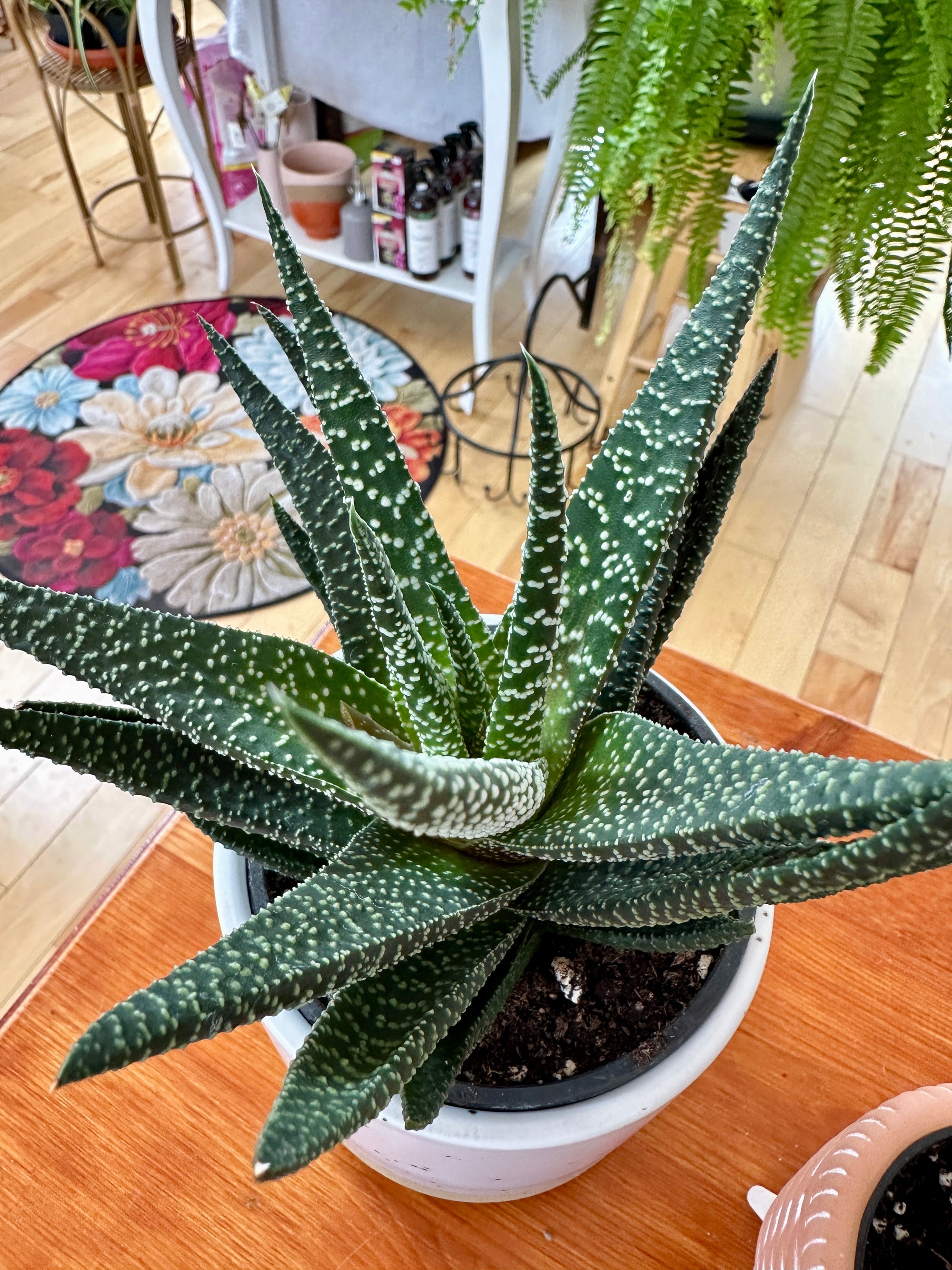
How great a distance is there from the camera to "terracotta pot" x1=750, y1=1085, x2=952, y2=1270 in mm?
333

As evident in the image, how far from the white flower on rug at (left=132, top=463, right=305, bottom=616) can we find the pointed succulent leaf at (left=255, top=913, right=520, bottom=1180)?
3.78 feet

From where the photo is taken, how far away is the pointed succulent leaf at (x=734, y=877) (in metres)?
0.21

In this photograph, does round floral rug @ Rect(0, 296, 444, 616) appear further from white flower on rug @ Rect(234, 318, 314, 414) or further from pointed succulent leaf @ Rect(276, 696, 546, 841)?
pointed succulent leaf @ Rect(276, 696, 546, 841)

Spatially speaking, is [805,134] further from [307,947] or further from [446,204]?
[446,204]

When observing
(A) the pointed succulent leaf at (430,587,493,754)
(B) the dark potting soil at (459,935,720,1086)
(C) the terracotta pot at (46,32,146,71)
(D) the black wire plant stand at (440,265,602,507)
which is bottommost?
(D) the black wire plant stand at (440,265,602,507)

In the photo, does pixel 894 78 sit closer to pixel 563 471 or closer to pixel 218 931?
pixel 563 471

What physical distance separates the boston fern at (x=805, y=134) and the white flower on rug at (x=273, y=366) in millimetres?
973

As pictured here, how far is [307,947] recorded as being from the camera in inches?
10.5

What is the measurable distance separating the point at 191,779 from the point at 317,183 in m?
1.70

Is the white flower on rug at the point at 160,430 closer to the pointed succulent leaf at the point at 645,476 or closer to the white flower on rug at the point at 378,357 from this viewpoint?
the white flower on rug at the point at 378,357

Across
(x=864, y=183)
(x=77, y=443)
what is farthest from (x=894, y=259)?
(x=77, y=443)

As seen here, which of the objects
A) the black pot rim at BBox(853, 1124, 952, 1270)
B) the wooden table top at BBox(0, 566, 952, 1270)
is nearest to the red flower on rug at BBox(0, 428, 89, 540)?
the wooden table top at BBox(0, 566, 952, 1270)

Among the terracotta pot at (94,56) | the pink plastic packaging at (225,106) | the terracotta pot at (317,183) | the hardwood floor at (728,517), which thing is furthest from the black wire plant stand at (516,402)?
the terracotta pot at (94,56)

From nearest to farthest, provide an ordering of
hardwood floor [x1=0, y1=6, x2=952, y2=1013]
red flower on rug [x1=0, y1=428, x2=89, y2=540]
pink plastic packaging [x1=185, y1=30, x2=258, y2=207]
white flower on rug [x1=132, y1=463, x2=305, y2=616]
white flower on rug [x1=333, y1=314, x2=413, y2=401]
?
hardwood floor [x1=0, y1=6, x2=952, y2=1013] < white flower on rug [x1=132, y1=463, x2=305, y2=616] < red flower on rug [x1=0, y1=428, x2=89, y2=540] < white flower on rug [x1=333, y1=314, x2=413, y2=401] < pink plastic packaging [x1=185, y1=30, x2=258, y2=207]
